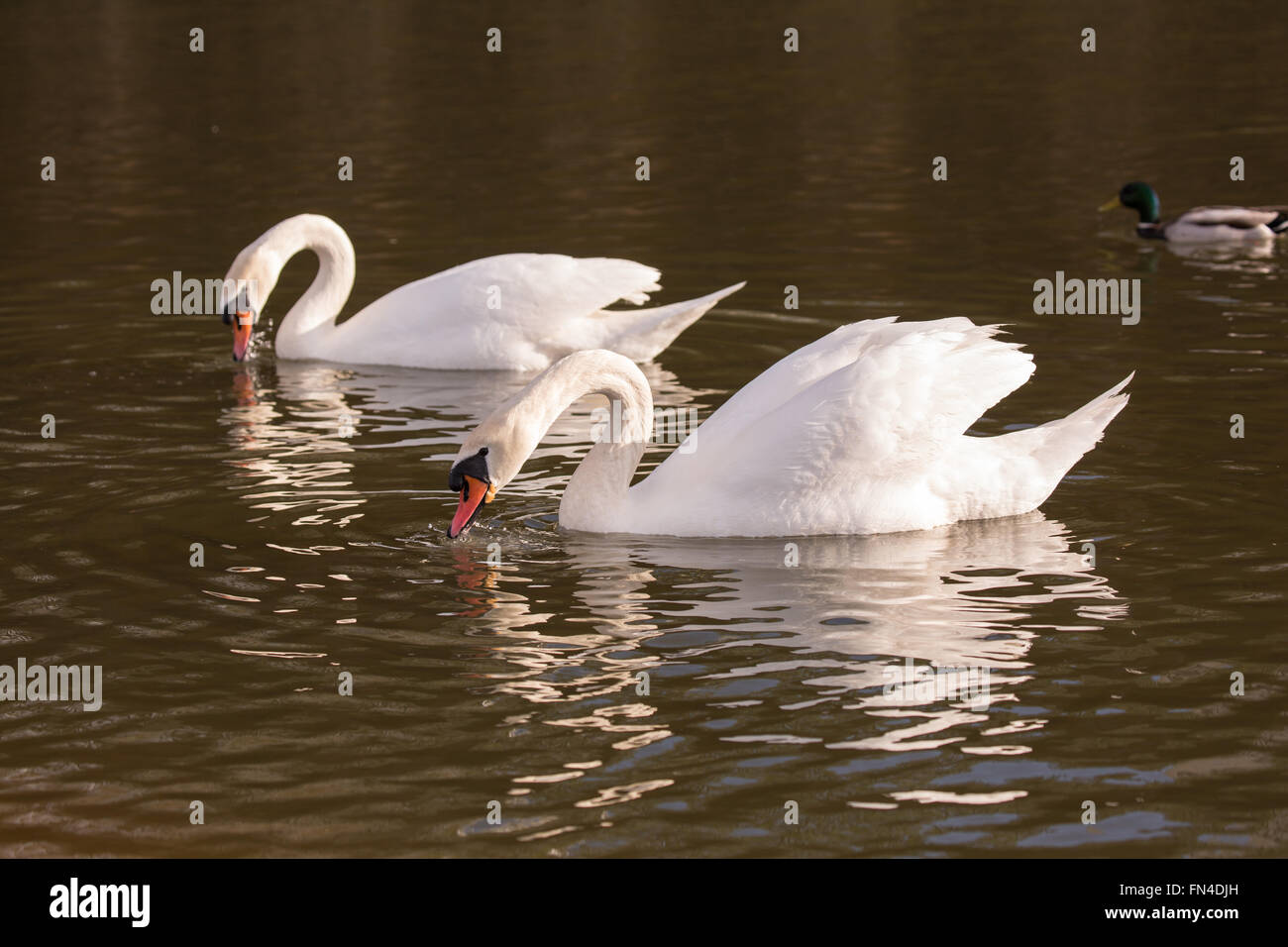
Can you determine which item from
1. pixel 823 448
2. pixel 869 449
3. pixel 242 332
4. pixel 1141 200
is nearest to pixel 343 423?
pixel 242 332

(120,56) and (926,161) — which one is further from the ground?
(120,56)

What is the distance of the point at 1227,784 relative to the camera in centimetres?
664

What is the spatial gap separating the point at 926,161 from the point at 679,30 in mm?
13146

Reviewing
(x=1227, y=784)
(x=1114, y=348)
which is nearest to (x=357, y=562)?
(x=1227, y=784)

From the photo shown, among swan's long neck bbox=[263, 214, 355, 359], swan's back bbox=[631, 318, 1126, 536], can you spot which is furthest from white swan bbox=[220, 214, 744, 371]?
swan's back bbox=[631, 318, 1126, 536]

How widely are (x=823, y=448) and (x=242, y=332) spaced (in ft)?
21.8

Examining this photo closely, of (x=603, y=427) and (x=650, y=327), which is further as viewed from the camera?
(x=650, y=327)

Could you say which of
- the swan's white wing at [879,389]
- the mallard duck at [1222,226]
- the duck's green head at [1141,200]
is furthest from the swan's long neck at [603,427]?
the duck's green head at [1141,200]

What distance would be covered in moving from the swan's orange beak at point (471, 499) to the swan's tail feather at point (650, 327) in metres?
5.03

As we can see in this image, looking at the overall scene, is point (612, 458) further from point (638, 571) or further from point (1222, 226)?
point (1222, 226)

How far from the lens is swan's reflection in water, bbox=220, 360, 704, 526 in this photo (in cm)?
1083

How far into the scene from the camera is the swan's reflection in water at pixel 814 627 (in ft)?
24.1

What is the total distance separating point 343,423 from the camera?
503 inches
